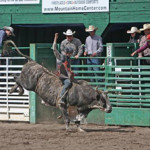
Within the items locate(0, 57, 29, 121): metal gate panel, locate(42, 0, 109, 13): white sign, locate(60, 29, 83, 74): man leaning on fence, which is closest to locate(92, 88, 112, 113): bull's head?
locate(60, 29, 83, 74): man leaning on fence

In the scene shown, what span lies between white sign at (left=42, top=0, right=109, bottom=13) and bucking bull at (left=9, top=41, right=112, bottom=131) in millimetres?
3853

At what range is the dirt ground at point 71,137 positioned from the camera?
873 cm

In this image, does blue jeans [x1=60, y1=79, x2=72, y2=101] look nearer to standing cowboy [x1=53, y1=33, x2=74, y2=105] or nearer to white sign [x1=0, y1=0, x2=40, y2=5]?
standing cowboy [x1=53, y1=33, x2=74, y2=105]

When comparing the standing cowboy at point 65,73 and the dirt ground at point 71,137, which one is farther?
the standing cowboy at point 65,73

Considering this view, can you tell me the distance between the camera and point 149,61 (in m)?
11.5

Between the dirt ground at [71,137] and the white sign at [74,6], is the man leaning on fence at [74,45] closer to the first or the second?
the dirt ground at [71,137]

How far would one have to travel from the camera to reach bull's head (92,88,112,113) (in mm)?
10648

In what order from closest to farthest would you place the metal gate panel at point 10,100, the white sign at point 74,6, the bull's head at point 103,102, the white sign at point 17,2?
the bull's head at point 103,102, the metal gate panel at point 10,100, the white sign at point 74,6, the white sign at point 17,2

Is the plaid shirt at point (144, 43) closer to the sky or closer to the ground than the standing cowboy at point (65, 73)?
closer to the sky

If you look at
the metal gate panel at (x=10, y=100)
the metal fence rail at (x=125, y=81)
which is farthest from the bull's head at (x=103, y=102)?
the metal gate panel at (x=10, y=100)

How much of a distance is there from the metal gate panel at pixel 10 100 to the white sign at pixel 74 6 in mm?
3163

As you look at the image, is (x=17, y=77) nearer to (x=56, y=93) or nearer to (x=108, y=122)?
(x=56, y=93)

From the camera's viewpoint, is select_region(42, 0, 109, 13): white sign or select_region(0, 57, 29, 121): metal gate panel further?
select_region(42, 0, 109, 13): white sign

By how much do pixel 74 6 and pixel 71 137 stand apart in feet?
20.0
